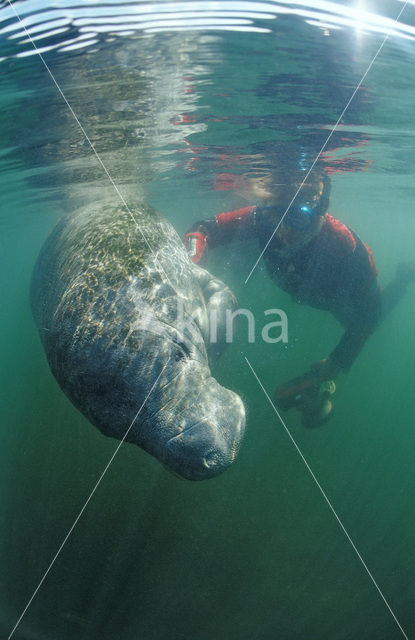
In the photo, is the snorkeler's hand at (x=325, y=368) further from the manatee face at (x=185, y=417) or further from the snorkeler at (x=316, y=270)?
the manatee face at (x=185, y=417)

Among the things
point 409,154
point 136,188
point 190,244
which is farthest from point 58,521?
point 409,154

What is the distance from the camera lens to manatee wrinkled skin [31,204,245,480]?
341 cm

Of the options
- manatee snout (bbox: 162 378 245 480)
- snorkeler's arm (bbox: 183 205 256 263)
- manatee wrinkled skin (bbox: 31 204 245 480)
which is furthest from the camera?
snorkeler's arm (bbox: 183 205 256 263)

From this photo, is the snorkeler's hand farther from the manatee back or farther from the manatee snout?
the manatee snout

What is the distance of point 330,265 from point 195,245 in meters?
3.49

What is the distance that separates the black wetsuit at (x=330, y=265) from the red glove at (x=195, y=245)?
705mm

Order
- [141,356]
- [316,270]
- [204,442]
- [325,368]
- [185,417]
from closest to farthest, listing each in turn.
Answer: [204,442] → [185,417] → [141,356] → [325,368] → [316,270]

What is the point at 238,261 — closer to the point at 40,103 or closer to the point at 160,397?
the point at 40,103

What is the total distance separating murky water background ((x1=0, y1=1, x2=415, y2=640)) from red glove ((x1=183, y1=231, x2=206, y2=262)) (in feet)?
6.40

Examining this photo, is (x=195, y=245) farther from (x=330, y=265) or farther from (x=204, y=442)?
(x=204, y=442)

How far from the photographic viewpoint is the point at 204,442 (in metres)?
3.31

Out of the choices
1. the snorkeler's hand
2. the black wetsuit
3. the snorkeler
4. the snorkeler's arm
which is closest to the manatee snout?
the snorkeler's arm

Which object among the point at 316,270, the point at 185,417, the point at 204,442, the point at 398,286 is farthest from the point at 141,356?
the point at 398,286

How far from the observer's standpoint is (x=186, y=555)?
6570 mm
